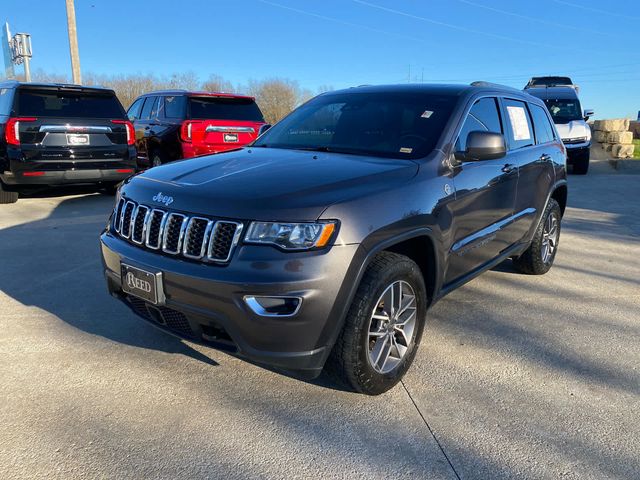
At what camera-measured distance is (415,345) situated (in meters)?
3.19

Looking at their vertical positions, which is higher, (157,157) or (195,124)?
(195,124)

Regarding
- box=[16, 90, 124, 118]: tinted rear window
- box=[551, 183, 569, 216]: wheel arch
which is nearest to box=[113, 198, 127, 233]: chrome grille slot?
box=[551, 183, 569, 216]: wheel arch

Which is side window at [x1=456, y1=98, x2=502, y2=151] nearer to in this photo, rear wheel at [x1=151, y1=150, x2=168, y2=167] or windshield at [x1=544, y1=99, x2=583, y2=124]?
rear wheel at [x1=151, y1=150, x2=168, y2=167]

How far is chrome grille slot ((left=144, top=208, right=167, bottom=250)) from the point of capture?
279 centimetres

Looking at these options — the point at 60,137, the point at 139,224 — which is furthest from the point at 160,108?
the point at 139,224

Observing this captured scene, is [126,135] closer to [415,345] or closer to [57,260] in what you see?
[57,260]

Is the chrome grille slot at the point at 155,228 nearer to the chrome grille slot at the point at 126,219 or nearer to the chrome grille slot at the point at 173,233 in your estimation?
the chrome grille slot at the point at 173,233

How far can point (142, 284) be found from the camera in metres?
2.80

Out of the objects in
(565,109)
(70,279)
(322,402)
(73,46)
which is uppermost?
(73,46)

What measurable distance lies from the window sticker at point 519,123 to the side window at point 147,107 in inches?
316

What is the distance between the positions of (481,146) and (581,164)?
1265 centimetres

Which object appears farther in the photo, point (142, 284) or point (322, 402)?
point (322, 402)

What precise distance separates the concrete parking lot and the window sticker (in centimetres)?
142

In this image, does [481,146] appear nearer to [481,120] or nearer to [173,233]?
[481,120]
